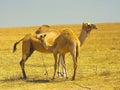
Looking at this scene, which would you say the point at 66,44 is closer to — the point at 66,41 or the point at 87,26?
the point at 66,41

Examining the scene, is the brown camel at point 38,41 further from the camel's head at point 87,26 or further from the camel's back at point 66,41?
the camel's back at point 66,41

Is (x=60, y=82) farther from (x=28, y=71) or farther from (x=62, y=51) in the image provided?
(x=28, y=71)

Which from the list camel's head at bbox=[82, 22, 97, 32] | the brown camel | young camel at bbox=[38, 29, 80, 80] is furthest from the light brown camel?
camel's head at bbox=[82, 22, 97, 32]

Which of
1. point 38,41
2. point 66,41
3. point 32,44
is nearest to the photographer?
point 66,41

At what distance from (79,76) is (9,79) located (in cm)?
301

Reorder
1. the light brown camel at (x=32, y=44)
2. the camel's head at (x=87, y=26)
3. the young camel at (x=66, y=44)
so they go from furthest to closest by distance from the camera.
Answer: the light brown camel at (x=32, y=44), the camel's head at (x=87, y=26), the young camel at (x=66, y=44)

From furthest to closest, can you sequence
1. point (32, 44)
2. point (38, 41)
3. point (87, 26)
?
point (32, 44) → point (38, 41) → point (87, 26)

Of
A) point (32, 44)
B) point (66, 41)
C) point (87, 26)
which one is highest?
point (87, 26)

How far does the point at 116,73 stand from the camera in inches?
655

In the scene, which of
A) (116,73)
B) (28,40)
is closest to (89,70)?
(116,73)

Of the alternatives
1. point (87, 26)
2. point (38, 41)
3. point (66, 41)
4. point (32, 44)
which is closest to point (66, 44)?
point (66, 41)

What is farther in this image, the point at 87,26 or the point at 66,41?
the point at 87,26

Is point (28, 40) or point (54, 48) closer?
point (54, 48)

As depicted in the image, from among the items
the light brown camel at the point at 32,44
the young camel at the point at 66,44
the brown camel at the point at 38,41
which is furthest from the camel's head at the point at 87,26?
the light brown camel at the point at 32,44
